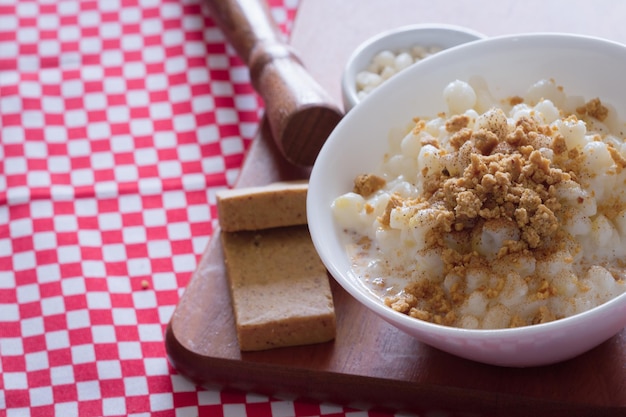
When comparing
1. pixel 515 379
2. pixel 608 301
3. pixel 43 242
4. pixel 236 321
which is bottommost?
pixel 43 242

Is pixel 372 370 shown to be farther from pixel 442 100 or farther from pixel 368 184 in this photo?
pixel 442 100

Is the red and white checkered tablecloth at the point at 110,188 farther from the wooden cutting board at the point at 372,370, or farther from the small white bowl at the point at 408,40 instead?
the small white bowl at the point at 408,40

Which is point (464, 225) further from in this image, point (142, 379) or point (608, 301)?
point (142, 379)

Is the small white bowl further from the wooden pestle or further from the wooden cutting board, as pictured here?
A: the wooden cutting board

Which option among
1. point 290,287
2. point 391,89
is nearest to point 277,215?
point 290,287

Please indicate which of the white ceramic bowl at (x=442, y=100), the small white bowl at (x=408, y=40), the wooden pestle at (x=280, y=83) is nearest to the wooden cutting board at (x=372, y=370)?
the white ceramic bowl at (x=442, y=100)
